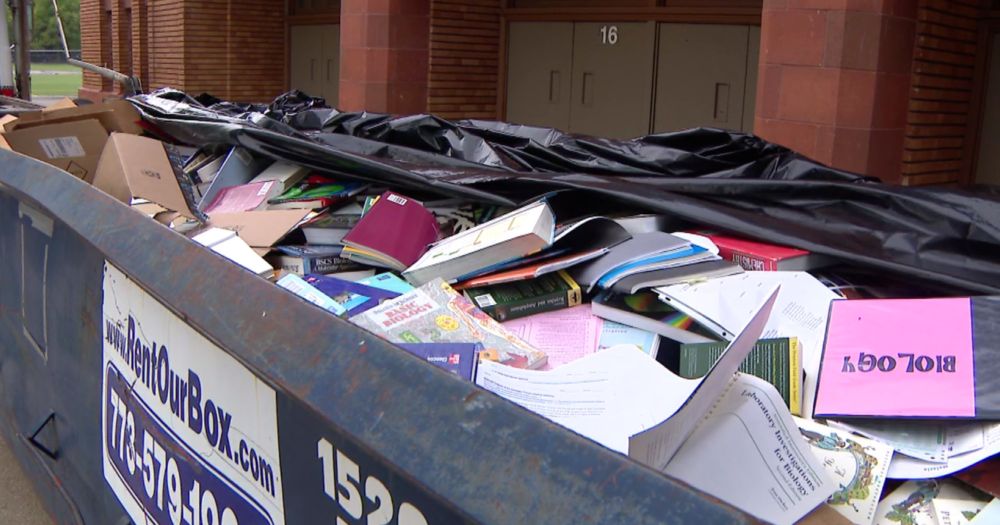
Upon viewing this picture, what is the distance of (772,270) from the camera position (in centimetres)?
260

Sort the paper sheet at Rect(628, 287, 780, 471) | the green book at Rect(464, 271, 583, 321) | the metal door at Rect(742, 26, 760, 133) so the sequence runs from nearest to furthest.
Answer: the paper sheet at Rect(628, 287, 780, 471) → the green book at Rect(464, 271, 583, 321) → the metal door at Rect(742, 26, 760, 133)

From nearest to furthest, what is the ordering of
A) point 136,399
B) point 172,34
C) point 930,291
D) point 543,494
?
point 543,494 < point 136,399 < point 930,291 < point 172,34

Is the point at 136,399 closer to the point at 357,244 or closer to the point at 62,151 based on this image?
the point at 357,244

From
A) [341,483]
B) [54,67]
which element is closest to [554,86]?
[341,483]

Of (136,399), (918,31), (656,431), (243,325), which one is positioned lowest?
(136,399)

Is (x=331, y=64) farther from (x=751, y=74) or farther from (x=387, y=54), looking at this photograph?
(x=751, y=74)

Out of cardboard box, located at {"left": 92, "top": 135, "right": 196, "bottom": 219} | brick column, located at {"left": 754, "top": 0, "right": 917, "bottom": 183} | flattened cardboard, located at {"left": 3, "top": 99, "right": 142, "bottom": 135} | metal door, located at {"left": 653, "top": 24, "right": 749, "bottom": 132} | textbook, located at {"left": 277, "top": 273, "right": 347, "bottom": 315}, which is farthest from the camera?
metal door, located at {"left": 653, "top": 24, "right": 749, "bottom": 132}

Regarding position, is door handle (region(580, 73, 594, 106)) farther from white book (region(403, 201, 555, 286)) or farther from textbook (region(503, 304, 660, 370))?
textbook (region(503, 304, 660, 370))

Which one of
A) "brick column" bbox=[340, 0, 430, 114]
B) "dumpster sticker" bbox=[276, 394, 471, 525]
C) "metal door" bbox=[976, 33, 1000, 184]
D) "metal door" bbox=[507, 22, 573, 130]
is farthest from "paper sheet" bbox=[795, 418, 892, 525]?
"brick column" bbox=[340, 0, 430, 114]

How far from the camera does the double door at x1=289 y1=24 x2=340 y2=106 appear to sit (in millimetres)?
11906

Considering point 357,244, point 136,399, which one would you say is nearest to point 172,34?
point 357,244

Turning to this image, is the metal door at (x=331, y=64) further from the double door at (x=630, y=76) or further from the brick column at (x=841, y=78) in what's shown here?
the brick column at (x=841, y=78)

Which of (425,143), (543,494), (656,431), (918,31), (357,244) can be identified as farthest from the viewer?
(918,31)

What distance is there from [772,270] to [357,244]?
132cm
